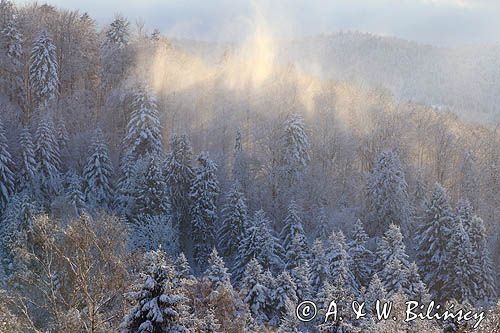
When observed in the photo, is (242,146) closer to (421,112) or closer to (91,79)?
(91,79)

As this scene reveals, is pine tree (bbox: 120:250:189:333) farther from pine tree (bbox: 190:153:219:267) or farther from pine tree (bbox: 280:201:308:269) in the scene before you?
pine tree (bbox: 190:153:219:267)

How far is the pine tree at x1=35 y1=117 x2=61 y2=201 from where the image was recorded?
151 feet

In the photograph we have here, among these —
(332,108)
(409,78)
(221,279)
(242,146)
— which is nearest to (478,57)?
(409,78)

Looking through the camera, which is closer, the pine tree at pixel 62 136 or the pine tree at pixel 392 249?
the pine tree at pixel 392 249

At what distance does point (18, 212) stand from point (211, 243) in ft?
51.8

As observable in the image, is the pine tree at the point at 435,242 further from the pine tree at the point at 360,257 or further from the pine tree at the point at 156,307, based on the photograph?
the pine tree at the point at 156,307

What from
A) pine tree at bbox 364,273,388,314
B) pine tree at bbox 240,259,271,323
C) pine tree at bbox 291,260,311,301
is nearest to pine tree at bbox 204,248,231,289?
pine tree at bbox 240,259,271,323

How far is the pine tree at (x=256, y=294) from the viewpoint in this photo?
30125 mm

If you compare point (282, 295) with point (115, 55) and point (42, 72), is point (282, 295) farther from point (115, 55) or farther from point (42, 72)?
point (115, 55)

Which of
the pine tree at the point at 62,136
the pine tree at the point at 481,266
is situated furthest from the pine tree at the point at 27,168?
the pine tree at the point at 481,266

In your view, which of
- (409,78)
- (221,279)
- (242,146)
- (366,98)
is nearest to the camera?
(221,279)

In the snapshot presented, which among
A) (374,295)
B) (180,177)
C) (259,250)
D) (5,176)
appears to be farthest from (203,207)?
(374,295)

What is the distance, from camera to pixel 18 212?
37.5 metres

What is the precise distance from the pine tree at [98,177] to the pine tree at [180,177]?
5135mm
